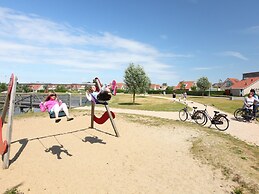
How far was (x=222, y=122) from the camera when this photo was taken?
10320mm

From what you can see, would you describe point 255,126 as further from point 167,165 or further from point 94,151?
point 94,151

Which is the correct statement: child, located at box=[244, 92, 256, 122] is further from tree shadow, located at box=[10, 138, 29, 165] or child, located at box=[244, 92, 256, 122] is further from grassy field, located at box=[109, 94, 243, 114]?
tree shadow, located at box=[10, 138, 29, 165]

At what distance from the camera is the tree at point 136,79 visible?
29312 mm

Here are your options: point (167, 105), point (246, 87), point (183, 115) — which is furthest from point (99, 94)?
point (246, 87)

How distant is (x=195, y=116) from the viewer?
11.7 m

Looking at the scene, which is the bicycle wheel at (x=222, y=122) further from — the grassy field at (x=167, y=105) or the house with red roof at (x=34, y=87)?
the house with red roof at (x=34, y=87)

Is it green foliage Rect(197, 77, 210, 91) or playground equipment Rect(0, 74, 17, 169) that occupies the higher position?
green foliage Rect(197, 77, 210, 91)

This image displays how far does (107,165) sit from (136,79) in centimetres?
2430

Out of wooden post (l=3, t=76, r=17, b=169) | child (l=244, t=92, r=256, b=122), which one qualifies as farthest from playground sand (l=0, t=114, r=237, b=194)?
child (l=244, t=92, r=256, b=122)

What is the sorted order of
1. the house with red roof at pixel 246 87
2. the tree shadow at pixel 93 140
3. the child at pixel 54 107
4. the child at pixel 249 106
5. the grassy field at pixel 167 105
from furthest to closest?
the house with red roof at pixel 246 87 → the grassy field at pixel 167 105 → the child at pixel 249 106 → the tree shadow at pixel 93 140 → the child at pixel 54 107

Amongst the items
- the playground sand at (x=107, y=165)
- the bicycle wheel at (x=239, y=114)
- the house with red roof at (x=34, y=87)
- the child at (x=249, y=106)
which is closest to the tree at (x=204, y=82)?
the bicycle wheel at (x=239, y=114)

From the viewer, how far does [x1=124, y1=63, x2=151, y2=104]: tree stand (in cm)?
2931

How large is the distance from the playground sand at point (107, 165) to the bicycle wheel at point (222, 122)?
2.29 m

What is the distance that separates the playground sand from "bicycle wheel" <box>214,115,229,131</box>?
7.52 feet
